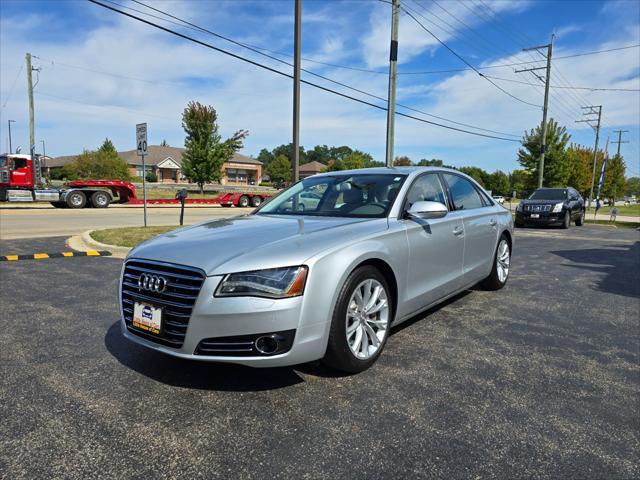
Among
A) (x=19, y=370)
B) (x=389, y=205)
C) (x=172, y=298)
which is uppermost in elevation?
(x=389, y=205)

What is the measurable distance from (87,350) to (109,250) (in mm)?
5542

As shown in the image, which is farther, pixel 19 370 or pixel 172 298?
pixel 19 370

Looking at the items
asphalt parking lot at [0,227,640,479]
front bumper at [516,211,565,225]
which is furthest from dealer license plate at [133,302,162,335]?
front bumper at [516,211,565,225]

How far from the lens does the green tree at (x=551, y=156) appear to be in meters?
35.3

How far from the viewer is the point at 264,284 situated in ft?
8.30

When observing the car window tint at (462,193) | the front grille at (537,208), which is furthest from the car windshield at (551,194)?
the car window tint at (462,193)

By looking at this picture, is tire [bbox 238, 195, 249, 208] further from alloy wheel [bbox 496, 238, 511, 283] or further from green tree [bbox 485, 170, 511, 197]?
green tree [bbox 485, 170, 511, 197]

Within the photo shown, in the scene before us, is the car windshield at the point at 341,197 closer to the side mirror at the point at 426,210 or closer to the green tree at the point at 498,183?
the side mirror at the point at 426,210

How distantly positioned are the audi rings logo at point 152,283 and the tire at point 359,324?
41.8 inches

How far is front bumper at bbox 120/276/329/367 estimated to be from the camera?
2.49m

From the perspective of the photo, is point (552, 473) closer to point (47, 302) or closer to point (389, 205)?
point (389, 205)

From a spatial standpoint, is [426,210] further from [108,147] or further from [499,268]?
[108,147]

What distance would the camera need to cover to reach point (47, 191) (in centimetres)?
2214

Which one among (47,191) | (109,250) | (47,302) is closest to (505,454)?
(47,302)
